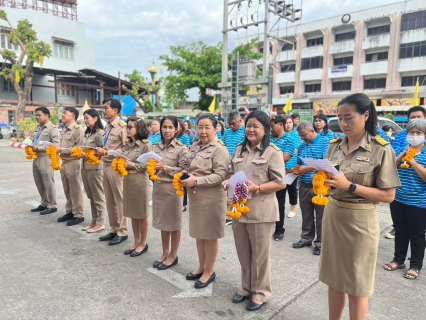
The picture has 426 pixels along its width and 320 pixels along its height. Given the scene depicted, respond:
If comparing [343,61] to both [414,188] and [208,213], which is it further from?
[208,213]

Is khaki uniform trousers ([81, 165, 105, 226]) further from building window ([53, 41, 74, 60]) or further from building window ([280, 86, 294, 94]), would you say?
building window ([280, 86, 294, 94])

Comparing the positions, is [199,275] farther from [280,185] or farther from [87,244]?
[87,244]

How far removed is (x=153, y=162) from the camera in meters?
3.12

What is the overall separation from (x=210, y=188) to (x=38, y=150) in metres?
3.72

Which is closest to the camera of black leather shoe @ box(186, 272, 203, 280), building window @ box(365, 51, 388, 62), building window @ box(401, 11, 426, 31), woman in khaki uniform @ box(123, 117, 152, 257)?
black leather shoe @ box(186, 272, 203, 280)

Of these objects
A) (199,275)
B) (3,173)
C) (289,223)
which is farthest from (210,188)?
(3,173)

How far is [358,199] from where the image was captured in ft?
6.34

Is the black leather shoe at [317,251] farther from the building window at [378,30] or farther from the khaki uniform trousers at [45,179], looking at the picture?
the building window at [378,30]

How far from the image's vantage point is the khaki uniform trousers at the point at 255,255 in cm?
252

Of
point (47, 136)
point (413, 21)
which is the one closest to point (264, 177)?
point (47, 136)

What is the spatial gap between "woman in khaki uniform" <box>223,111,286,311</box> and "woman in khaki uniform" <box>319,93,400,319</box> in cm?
52

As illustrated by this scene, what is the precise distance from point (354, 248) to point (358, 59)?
28.1m

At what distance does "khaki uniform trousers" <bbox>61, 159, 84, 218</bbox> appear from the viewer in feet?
15.6

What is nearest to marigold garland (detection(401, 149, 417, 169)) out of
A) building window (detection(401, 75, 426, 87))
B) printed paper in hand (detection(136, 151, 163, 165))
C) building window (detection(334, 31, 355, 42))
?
printed paper in hand (detection(136, 151, 163, 165))
